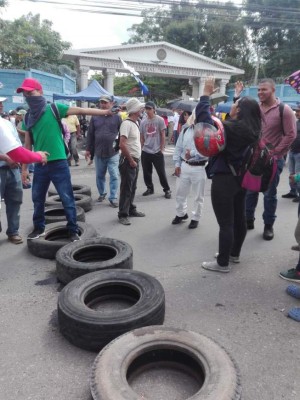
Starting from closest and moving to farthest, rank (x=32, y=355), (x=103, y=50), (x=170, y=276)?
(x=32, y=355)
(x=170, y=276)
(x=103, y=50)

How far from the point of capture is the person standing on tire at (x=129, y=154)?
527 centimetres

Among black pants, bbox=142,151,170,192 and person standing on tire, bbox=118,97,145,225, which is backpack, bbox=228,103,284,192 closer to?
person standing on tire, bbox=118,97,145,225

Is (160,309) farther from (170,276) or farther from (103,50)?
(103,50)

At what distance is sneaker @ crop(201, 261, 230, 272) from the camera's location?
3906mm

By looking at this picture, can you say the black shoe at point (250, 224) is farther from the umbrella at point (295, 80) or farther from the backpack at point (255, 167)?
the umbrella at point (295, 80)

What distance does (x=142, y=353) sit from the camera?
7.61 ft

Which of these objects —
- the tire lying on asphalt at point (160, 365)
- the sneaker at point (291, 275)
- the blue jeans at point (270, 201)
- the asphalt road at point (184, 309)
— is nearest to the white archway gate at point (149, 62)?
the blue jeans at point (270, 201)

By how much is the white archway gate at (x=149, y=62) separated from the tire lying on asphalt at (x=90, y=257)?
21224 mm

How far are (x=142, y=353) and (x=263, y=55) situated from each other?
4161cm

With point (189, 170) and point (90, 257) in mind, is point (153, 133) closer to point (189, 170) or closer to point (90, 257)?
point (189, 170)

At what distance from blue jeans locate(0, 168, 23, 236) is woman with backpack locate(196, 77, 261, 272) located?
2.63 m

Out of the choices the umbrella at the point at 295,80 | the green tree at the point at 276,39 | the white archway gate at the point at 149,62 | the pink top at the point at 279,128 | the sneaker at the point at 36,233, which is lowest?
the sneaker at the point at 36,233

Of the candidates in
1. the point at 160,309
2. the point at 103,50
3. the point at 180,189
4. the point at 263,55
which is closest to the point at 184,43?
the point at 263,55

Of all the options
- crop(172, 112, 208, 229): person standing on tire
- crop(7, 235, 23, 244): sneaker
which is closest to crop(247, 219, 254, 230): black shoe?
crop(172, 112, 208, 229): person standing on tire
